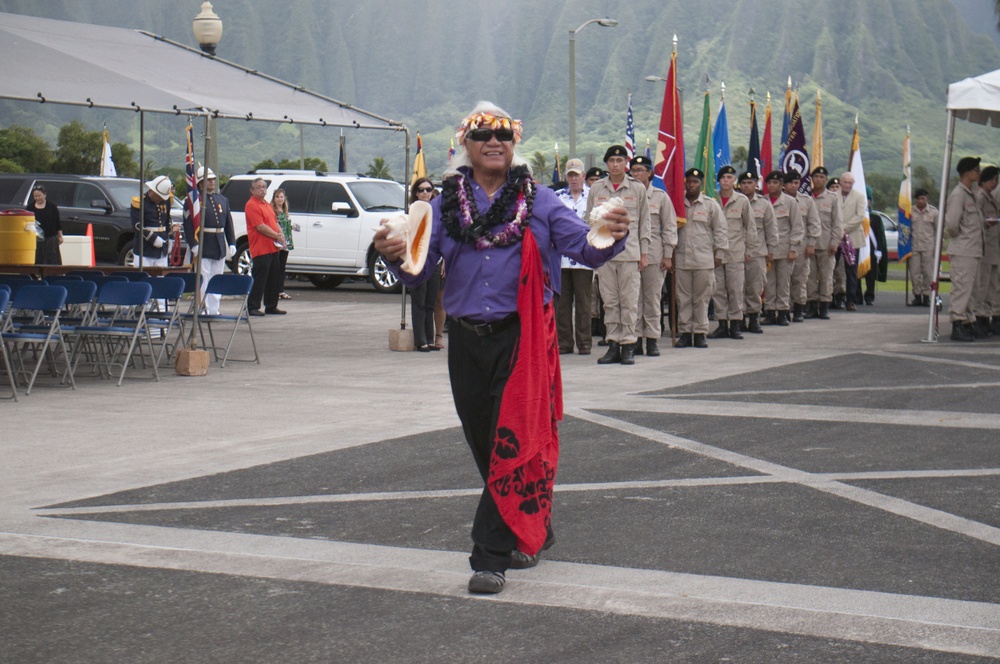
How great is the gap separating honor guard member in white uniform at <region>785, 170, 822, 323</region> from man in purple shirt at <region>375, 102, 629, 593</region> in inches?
568

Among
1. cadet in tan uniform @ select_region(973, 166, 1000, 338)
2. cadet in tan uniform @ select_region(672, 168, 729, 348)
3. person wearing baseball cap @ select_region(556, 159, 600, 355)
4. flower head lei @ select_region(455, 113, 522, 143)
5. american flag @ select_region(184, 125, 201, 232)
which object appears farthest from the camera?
cadet in tan uniform @ select_region(973, 166, 1000, 338)

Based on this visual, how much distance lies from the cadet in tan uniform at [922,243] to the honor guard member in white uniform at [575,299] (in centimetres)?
947

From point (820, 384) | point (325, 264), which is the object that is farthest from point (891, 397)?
point (325, 264)

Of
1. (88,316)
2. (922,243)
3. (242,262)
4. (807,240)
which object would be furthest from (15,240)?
(922,243)

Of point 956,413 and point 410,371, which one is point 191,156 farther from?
point 956,413

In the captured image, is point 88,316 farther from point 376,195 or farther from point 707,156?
point 376,195

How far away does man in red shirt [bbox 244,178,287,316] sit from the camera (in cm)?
1972

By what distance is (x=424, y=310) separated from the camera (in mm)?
15438

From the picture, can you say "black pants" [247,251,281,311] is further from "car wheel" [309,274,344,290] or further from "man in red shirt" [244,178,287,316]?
"car wheel" [309,274,344,290]

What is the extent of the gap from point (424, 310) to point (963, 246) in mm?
6587

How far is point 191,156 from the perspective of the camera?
13648mm

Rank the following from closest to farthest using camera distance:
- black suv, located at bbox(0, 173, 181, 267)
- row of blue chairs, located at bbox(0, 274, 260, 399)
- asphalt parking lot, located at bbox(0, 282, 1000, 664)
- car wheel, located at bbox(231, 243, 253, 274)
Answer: asphalt parking lot, located at bbox(0, 282, 1000, 664) → row of blue chairs, located at bbox(0, 274, 260, 399) → black suv, located at bbox(0, 173, 181, 267) → car wheel, located at bbox(231, 243, 253, 274)

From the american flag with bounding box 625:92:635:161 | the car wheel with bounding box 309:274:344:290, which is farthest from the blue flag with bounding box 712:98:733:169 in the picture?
the car wheel with bounding box 309:274:344:290

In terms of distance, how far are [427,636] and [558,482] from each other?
2.86m
